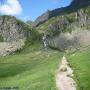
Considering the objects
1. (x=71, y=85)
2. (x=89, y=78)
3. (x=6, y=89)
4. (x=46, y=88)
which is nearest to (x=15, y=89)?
(x=6, y=89)

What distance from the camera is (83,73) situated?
5075cm

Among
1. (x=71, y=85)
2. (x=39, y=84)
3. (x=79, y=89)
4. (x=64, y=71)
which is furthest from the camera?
(x=64, y=71)

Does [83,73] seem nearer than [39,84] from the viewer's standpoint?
No

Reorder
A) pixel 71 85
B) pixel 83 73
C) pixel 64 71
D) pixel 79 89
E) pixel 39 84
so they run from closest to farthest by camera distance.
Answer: pixel 79 89
pixel 71 85
pixel 39 84
pixel 83 73
pixel 64 71

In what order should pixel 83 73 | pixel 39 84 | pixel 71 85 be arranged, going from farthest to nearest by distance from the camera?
pixel 83 73 → pixel 39 84 → pixel 71 85

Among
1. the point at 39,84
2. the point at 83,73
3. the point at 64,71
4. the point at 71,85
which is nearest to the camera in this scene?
the point at 71,85

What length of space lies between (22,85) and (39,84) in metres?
2.84

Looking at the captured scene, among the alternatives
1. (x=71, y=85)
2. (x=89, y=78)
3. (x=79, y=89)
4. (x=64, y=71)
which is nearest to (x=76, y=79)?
(x=89, y=78)

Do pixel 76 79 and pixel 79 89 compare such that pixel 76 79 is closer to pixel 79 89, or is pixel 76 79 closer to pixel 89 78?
pixel 89 78

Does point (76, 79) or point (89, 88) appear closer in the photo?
point (89, 88)

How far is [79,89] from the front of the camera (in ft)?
126

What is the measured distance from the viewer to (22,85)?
46500mm

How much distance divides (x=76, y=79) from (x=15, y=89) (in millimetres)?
8850

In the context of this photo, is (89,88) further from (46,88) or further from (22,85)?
(22,85)
